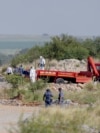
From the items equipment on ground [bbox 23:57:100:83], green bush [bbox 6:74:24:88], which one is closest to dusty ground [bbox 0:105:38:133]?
green bush [bbox 6:74:24:88]

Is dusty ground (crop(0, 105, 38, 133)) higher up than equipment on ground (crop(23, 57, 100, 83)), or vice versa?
equipment on ground (crop(23, 57, 100, 83))

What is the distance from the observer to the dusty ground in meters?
27.1

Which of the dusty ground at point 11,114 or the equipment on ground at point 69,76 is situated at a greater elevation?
the equipment on ground at point 69,76

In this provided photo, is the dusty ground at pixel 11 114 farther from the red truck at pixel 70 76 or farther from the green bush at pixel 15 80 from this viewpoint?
the red truck at pixel 70 76

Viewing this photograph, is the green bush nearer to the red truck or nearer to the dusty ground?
the dusty ground

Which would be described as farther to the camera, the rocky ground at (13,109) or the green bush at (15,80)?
the green bush at (15,80)

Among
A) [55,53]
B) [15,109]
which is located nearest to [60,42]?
[55,53]

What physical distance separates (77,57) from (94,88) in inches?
1136

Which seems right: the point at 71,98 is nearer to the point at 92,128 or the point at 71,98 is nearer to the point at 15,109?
the point at 15,109

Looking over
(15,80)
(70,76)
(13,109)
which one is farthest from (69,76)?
(13,109)

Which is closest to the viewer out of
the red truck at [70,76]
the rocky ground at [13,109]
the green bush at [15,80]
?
the rocky ground at [13,109]

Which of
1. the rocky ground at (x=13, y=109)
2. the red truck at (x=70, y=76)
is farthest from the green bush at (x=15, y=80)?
the red truck at (x=70, y=76)

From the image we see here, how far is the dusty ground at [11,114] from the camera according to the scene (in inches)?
1066

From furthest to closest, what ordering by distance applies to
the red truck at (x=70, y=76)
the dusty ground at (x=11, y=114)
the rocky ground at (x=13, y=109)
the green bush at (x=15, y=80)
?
the red truck at (x=70, y=76) < the green bush at (x=15, y=80) < the rocky ground at (x=13, y=109) < the dusty ground at (x=11, y=114)
